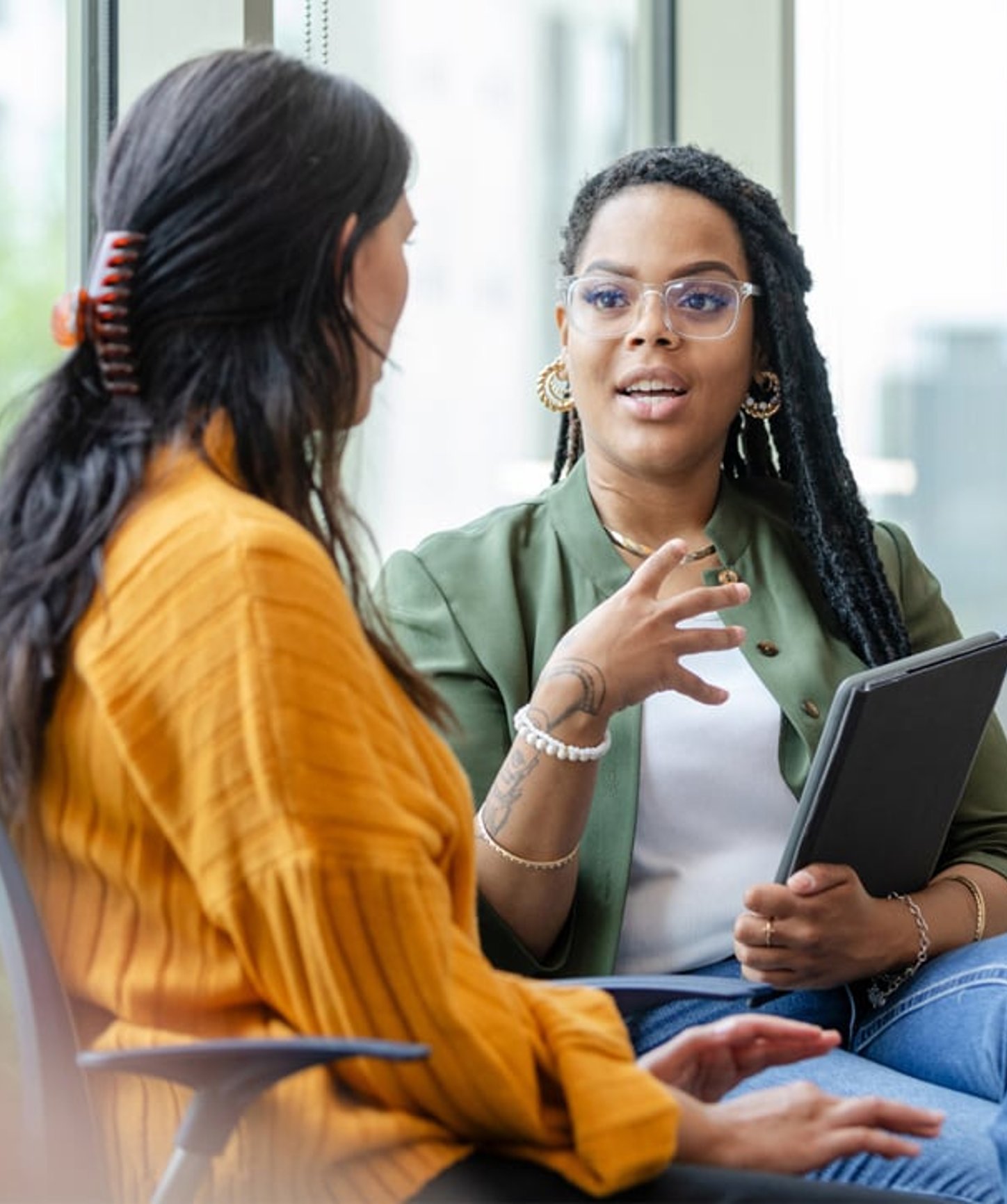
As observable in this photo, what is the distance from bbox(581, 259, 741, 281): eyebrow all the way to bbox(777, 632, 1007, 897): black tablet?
517 mm

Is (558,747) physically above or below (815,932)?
above

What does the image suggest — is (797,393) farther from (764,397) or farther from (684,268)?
(684,268)

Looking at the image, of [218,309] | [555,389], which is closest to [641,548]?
[555,389]

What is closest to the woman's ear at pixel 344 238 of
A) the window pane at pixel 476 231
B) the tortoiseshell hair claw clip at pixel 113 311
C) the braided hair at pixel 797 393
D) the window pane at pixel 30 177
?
the tortoiseshell hair claw clip at pixel 113 311

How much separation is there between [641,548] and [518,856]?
45cm

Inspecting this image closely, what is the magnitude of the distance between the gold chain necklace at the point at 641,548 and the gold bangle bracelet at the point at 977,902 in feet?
1.42

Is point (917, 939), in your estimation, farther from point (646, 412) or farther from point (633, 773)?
point (646, 412)

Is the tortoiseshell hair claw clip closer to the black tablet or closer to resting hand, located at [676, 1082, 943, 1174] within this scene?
resting hand, located at [676, 1082, 943, 1174]

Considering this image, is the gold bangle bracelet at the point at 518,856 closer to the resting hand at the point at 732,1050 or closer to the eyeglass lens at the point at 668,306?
the resting hand at the point at 732,1050

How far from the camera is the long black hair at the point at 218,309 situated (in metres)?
1.09

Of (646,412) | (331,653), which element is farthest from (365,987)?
(646,412)

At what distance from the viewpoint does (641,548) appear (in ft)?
6.41

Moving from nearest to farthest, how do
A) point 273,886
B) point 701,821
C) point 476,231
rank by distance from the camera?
1. point 273,886
2. point 701,821
3. point 476,231

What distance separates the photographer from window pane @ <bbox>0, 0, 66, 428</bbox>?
6.18 feet
